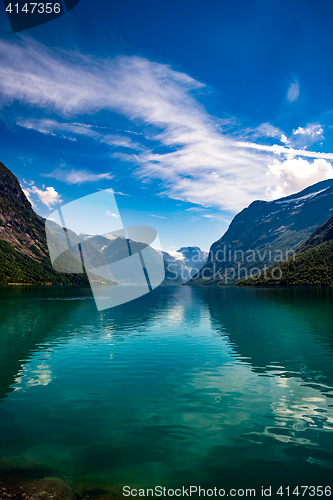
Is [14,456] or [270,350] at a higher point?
[14,456]

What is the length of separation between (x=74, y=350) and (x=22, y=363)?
23.2 feet

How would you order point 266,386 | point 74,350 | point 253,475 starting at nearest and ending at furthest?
1. point 253,475
2. point 266,386
3. point 74,350

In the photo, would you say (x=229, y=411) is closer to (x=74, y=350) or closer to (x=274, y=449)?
(x=274, y=449)

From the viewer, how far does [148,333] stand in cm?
4762

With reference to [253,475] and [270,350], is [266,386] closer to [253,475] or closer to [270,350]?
[253,475]

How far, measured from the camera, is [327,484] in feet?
36.9

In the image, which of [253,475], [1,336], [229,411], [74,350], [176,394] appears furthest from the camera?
[1,336]

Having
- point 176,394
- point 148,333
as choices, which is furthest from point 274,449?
point 148,333

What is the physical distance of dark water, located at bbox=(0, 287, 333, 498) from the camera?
39.4 feet

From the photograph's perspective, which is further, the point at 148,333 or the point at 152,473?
the point at 148,333

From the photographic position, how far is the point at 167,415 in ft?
58.1

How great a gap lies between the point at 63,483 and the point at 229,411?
11161mm

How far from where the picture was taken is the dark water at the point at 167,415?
1200 centimetres

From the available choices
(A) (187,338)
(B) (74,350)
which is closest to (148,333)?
(A) (187,338)
